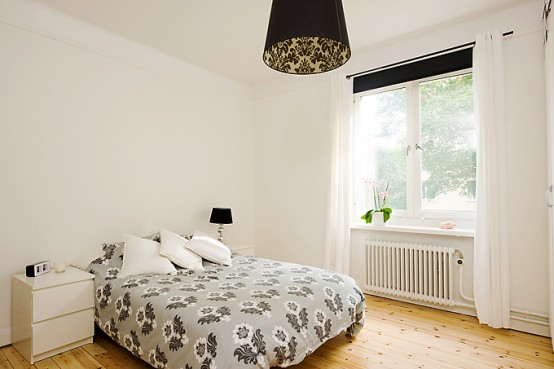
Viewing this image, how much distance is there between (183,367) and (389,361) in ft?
4.63

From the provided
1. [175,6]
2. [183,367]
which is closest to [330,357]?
[183,367]

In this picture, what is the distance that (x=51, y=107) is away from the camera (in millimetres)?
2883

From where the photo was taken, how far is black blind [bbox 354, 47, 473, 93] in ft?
10.3

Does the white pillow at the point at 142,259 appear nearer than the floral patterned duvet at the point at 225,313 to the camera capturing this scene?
No

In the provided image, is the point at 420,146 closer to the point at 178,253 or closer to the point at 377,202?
the point at 377,202

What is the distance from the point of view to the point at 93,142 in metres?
3.14

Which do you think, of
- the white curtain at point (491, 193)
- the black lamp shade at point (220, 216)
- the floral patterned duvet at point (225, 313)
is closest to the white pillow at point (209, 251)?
the floral patterned duvet at point (225, 313)

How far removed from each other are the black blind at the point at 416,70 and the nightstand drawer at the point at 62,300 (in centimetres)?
330

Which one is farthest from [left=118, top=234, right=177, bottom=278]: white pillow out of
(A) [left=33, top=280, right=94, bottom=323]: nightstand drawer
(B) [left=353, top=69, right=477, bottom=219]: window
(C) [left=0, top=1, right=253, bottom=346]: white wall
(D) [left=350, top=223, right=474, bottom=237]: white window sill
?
(B) [left=353, top=69, right=477, bottom=219]: window

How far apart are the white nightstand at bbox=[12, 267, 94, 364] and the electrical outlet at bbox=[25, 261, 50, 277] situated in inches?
1.6

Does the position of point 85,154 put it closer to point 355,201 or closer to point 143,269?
point 143,269

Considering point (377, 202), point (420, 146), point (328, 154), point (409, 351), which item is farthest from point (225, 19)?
point (409, 351)

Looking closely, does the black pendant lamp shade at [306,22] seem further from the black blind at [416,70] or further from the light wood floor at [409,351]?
the light wood floor at [409,351]

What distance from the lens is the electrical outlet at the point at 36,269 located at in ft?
8.23
